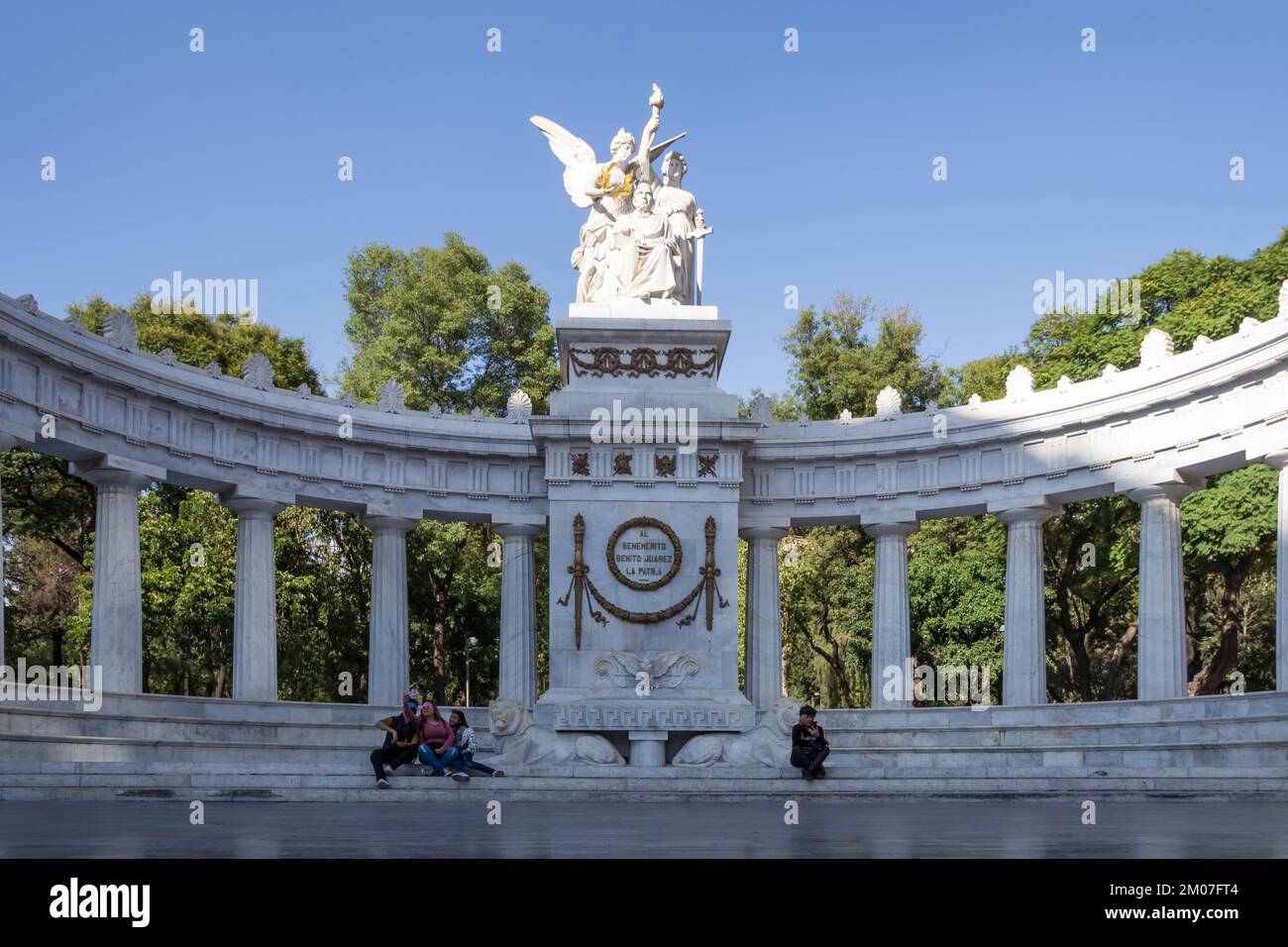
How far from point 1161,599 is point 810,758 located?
2073cm

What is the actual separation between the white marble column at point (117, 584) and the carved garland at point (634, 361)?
16.1 m

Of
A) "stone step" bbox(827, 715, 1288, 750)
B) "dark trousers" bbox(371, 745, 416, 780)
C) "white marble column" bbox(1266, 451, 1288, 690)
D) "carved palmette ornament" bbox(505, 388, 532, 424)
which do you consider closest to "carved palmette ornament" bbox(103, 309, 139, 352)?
"carved palmette ornament" bbox(505, 388, 532, 424)

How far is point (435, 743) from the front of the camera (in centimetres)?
3712

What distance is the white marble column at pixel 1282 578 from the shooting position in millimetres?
48625

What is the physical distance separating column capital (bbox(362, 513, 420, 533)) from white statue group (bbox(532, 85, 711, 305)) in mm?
11701

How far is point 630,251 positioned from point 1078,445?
1818 centimetres

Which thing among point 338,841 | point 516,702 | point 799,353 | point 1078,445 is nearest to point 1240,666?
point 1078,445

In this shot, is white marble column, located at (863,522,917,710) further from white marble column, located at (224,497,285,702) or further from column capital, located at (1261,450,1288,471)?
white marble column, located at (224,497,285,702)

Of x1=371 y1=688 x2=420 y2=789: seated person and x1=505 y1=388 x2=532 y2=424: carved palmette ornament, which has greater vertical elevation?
x1=505 y1=388 x2=532 y2=424: carved palmette ornament

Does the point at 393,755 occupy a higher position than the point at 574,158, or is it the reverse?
the point at 574,158

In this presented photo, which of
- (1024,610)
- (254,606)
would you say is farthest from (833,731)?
(254,606)

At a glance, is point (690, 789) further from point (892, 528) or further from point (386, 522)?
point (386, 522)

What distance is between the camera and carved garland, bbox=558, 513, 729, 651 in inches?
2101
